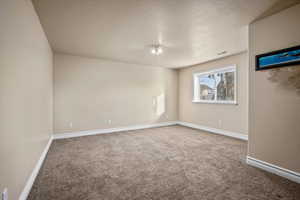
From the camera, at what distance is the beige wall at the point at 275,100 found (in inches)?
74.4

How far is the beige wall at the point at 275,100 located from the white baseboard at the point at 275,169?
2.3 inches

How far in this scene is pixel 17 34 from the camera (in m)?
1.42

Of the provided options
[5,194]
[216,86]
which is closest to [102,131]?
[5,194]

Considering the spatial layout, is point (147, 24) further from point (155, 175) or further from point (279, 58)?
point (155, 175)

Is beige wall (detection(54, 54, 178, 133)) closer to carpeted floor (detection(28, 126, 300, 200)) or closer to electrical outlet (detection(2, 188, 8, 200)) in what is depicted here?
carpeted floor (detection(28, 126, 300, 200))

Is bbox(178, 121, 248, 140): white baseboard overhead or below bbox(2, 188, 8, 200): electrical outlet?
below

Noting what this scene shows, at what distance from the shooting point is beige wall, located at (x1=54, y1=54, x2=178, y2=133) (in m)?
4.04

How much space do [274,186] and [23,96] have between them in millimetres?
3202

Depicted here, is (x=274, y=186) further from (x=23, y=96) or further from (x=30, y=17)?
(x=30, y=17)

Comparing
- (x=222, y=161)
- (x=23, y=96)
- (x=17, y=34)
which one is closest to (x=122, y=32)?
(x=17, y=34)

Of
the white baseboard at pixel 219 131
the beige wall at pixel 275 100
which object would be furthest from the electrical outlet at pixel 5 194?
the white baseboard at pixel 219 131

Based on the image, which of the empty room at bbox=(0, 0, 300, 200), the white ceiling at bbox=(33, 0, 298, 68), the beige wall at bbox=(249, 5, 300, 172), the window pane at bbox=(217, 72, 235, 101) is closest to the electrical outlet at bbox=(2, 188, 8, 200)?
the empty room at bbox=(0, 0, 300, 200)

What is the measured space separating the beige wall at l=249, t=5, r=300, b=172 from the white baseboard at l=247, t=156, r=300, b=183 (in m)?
0.06

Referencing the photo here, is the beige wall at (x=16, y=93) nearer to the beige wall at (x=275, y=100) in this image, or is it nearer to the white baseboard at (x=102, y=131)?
the white baseboard at (x=102, y=131)
